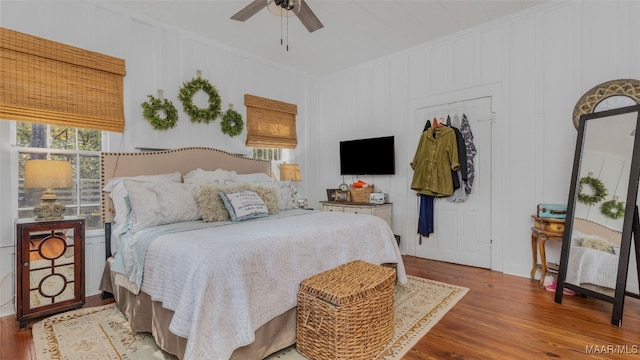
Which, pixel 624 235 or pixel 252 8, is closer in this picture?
pixel 624 235

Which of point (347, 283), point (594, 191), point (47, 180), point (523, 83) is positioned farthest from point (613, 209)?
point (47, 180)

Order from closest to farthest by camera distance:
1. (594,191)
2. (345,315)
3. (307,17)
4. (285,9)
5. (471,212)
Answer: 1. (345,315)
2. (285,9)
3. (307,17)
4. (594,191)
5. (471,212)

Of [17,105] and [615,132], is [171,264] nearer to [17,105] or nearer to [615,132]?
[17,105]

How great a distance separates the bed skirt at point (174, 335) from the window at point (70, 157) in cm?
123

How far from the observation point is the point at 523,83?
11.4 ft

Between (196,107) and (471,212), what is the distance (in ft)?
11.8

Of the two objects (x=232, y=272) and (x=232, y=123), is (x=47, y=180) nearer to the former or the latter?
(x=232, y=272)

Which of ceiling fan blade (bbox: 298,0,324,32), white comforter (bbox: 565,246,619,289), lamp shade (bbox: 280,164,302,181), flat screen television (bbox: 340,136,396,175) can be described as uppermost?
ceiling fan blade (bbox: 298,0,324,32)

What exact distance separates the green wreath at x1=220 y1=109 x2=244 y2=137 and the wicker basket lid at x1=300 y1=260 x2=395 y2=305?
260cm

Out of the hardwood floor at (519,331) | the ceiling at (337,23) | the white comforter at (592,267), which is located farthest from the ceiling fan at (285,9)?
→ the white comforter at (592,267)

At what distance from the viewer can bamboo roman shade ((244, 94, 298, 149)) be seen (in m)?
4.44

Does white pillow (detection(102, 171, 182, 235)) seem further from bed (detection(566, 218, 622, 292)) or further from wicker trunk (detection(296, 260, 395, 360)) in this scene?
bed (detection(566, 218, 622, 292))

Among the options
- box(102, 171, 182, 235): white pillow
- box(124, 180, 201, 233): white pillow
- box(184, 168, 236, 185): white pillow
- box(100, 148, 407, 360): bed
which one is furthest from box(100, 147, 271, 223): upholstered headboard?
box(124, 180, 201, 233): white pillow

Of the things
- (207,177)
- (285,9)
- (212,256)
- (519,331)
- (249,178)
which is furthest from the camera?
(249,178)
